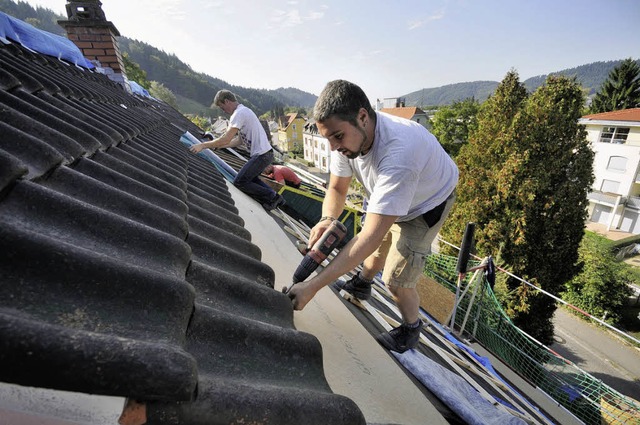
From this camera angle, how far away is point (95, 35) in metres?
8.10

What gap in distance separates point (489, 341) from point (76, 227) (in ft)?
27.4

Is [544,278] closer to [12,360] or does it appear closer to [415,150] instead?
[415,150]

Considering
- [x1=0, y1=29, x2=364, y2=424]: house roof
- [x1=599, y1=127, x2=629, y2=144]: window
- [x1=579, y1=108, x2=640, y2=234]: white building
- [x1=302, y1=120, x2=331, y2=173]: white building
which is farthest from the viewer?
[x1=302, y1=120, x2=331, y2=173]: white building

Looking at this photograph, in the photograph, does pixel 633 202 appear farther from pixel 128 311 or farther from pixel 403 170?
pixel 128 311

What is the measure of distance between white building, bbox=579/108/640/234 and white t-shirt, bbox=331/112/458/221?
33.8 metres

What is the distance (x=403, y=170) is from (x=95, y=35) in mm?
9821

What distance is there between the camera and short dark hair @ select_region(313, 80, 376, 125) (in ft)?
6.36

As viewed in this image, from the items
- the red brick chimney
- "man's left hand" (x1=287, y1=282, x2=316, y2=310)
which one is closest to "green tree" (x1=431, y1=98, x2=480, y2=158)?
the red brick chimney

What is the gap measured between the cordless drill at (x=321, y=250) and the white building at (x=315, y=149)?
52.5 meters

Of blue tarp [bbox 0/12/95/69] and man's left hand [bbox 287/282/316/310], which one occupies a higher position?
blue tarp [bbox 0/12/95/69]

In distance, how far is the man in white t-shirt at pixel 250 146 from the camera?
5312 millimetres

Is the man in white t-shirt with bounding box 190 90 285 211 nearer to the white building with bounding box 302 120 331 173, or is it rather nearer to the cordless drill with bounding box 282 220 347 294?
the cordless drill with bounding box 282 220 347 294

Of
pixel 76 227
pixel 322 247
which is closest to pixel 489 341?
pixel 322 247

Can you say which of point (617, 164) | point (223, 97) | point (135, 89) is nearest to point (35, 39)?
point (223, 97)
